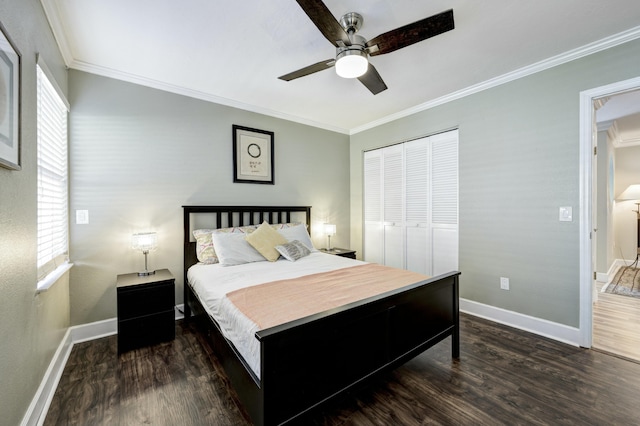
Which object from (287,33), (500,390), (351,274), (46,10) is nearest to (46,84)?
(46,10)

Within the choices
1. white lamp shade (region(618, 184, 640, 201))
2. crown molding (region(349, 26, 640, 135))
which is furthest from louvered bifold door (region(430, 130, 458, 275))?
white lamp shade (region(618, 184, 640, 201))

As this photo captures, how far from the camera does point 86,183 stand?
105 inches

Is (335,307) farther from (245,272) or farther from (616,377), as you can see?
(616,377)

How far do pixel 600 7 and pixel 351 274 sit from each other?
8.91 ft

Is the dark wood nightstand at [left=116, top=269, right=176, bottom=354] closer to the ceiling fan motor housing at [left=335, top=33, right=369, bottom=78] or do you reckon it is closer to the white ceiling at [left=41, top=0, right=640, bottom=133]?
the white ceiling at [left=41, top=0, right=640, bottom=133]

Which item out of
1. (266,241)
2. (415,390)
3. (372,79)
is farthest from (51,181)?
(415,390)

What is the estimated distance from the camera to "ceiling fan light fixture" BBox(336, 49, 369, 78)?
6.20 ft

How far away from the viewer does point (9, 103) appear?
4.31 ft

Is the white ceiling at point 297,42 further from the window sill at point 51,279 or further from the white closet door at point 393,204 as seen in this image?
the window sill at point 51,279

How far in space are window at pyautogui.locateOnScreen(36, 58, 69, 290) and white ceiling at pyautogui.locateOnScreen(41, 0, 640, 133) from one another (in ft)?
1.64

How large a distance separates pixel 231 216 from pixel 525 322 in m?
3.52

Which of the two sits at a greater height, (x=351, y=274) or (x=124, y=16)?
(x=124, y=16)

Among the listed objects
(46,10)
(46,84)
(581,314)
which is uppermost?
(46,10)

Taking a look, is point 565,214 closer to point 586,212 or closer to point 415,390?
point 586,212
